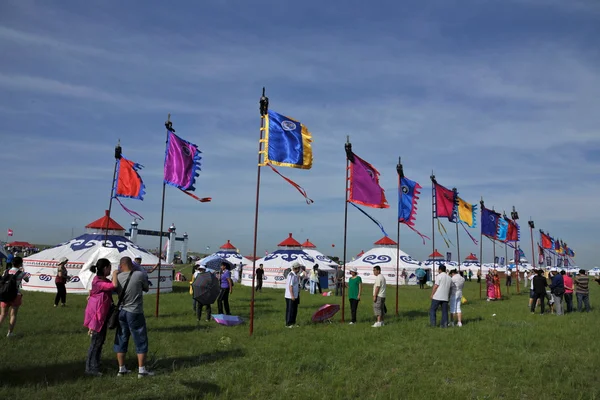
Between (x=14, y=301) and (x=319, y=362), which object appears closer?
(x=319, y=362)

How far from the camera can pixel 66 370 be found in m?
6.86

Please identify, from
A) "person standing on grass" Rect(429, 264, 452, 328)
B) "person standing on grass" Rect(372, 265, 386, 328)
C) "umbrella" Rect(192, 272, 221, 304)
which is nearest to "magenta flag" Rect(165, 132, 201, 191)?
"umbrella" Rect(192, 272, 221, 304)

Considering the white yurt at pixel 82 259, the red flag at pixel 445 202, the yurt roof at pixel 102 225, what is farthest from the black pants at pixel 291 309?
the yurt roof at pixel 102 225

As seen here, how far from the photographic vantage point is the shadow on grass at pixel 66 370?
625cm

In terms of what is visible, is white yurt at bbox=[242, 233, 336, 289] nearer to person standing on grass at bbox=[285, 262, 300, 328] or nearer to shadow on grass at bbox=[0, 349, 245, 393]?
person standing on grass at bbox=[285, 262, 300, 328]

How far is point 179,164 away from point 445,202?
1130 cm

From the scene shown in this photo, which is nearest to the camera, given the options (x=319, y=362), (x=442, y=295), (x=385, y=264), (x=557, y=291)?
(x=319, y=362)

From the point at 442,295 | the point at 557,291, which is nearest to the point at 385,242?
the point at 557,291

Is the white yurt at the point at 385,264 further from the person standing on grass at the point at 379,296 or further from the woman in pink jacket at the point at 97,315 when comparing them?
the woman in pink jacket at the point at 97,315

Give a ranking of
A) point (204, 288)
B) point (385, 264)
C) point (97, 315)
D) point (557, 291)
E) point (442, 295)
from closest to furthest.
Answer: point (97, 315) < point (442, 295) < point (204, 288) < point (557, 291) < point (385, 264)

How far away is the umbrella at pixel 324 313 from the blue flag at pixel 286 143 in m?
4.08

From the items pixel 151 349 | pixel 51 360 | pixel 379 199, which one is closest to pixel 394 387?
pixel 151 349

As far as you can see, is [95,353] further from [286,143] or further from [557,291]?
[557,291]

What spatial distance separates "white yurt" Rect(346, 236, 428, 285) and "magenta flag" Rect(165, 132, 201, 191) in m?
25.6
